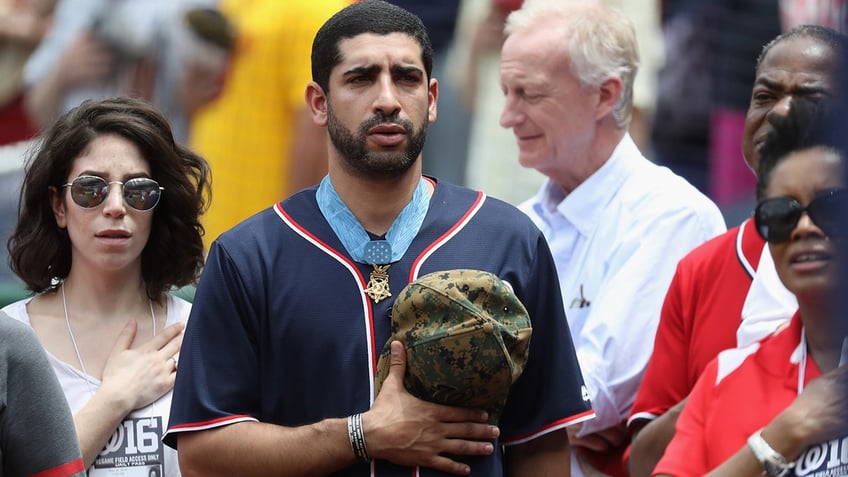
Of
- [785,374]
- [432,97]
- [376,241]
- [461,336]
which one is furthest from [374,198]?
[785,374]

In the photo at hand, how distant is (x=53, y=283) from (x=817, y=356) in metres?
2.20

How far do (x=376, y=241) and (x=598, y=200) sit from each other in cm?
143

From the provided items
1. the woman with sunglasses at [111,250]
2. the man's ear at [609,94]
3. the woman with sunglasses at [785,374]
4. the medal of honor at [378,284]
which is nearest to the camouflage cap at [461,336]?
the medal of honor at [378,284]

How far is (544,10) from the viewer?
194 inches

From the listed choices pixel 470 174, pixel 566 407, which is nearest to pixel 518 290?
pixel 566 407

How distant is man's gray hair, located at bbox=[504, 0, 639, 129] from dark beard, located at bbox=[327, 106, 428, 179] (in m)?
1.53

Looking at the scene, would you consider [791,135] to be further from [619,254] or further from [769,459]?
[619,254]

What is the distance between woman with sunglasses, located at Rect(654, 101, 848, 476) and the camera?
2809mm

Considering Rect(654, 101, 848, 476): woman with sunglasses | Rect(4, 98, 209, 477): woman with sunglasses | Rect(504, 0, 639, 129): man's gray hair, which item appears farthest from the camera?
Rect(504, 0, 639, 129): man's gray hair

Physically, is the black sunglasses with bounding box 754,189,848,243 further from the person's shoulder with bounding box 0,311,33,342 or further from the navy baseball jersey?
the person's shoulder with bounding box 0,311,33,342

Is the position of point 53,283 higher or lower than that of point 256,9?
lower

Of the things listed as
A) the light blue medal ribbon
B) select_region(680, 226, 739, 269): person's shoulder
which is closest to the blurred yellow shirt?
select_region(680, 226, 739, 269): person's shoulder

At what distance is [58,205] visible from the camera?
410 cm

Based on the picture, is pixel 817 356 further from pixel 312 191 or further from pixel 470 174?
pixel 470 174
